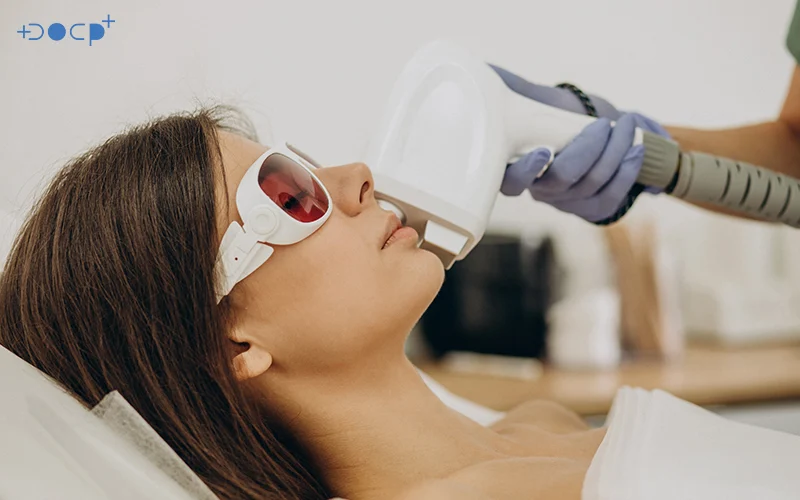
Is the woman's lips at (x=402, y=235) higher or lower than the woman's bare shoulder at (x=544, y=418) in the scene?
higher

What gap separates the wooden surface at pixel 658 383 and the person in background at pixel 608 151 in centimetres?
61

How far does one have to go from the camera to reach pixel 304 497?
40.4 inches

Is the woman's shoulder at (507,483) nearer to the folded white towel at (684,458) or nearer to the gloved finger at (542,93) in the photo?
the folded white towel at (684,458)

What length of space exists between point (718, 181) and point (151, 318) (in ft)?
2.63

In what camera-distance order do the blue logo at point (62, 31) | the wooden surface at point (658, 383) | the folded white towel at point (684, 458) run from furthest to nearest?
the wooden surface at point (658, 383) < the blue logo at point (62, 31) < the folded white towel at point (684, 458)

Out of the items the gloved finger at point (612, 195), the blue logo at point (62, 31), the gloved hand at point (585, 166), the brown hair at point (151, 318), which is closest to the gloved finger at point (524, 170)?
the gloved hand at point (585, 166)

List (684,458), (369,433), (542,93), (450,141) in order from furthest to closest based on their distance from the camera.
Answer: (542,93)
(450,141)
(369,433)
(684,458)

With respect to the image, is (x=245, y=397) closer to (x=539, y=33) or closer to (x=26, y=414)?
(x=26, y=414)

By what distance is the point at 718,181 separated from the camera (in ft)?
3.90

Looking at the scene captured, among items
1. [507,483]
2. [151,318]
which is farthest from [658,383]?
[151,318]

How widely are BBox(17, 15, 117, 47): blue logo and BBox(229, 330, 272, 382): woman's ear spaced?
45 cm

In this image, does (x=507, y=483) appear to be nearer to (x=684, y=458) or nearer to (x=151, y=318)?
(x=684, y=458)

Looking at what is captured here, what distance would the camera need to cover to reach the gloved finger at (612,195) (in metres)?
1.21

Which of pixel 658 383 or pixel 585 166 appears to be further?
pixel 658 383
